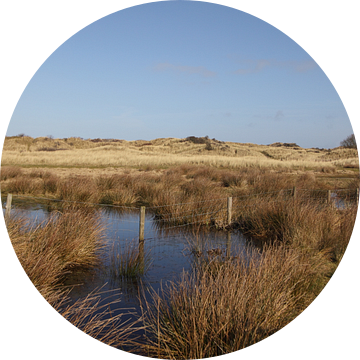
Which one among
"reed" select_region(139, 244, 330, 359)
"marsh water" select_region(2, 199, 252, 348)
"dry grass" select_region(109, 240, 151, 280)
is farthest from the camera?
"dry grass" select_region(109, 240, 151, 280)

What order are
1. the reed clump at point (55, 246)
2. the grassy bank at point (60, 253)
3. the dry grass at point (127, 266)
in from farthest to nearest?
the dry grass at point (127, 266) → the reed clump at point (55, 246) → the grassy bank at point (60, 253)

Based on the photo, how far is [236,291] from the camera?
404 centimetres

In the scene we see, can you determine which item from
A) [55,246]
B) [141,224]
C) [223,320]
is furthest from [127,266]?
[223,320]

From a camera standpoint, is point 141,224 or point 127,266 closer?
point 127,266

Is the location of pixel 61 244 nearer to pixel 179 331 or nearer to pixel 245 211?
pixel 179 331

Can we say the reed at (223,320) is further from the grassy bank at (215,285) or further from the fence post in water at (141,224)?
the fence post in water at (141,224)

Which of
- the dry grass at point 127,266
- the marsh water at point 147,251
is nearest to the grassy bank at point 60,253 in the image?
the marsh water at point 147,251

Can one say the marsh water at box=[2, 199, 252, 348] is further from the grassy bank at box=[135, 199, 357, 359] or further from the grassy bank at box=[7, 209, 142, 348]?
the grassy bank at box=[135, 199, 357, 359]

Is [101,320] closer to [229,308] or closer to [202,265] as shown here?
[229,308]

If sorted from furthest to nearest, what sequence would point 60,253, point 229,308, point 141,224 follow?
point 141,224, point 60,253, point 229,308

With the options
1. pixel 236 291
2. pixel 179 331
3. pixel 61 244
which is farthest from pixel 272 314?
pixel 61 244

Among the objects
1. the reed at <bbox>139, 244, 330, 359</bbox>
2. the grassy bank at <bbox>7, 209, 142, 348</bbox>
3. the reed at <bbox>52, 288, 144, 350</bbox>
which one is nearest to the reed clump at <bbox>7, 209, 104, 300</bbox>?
the grassy bank at <bbox>7, 209, 142, 348</bbox>

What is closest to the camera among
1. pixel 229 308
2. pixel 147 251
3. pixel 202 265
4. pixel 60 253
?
pixel 229 308

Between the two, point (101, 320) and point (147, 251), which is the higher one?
point (147, 251)
